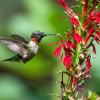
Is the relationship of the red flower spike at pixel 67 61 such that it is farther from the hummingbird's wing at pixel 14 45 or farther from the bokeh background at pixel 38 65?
the bokeh background at pixel 38 65

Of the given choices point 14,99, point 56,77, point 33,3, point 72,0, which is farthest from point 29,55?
point 72,0

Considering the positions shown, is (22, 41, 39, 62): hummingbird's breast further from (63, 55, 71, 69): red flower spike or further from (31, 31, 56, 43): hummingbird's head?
(63, 55, 71, 69): red flower spike

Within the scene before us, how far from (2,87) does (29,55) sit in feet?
5.30

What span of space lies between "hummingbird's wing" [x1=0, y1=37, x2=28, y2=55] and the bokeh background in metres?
1.19

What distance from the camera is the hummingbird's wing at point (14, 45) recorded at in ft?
6.01

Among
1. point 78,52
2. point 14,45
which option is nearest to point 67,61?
point 78,52

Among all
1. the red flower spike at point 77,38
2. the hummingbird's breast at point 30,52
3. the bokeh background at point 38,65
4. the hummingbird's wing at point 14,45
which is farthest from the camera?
the bokeh background at point 38,65

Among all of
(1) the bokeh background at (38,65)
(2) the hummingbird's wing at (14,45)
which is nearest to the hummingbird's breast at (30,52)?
(2) the hummingbird's wing at (14,45)

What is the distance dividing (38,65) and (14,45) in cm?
138

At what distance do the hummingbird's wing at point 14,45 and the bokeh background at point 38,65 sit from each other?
1.19 meters

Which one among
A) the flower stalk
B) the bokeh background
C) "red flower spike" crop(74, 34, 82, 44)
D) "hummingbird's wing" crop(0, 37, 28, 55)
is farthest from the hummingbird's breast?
the bokeh background

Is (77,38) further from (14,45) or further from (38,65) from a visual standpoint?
(38,65)

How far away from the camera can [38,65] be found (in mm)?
3254

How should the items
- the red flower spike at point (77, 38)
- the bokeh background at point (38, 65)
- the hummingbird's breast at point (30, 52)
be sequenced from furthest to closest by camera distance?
the bokeh background at point (38, 65) < the hummingbird's breast at point (30, 52) < the red flower spike at point (77, 38)
